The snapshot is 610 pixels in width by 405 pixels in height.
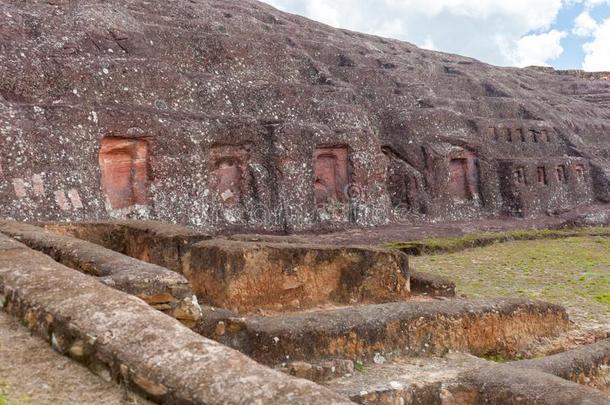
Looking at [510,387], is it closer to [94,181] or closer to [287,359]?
[287,359]

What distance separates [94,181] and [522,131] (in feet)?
89.9

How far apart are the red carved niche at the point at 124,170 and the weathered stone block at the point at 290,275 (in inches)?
404

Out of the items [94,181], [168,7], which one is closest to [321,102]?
[94,181]

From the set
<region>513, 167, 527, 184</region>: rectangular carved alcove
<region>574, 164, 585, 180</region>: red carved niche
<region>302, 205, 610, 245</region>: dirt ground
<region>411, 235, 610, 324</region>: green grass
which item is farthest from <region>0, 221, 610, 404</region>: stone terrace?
<region>574, 164, 585, 180</region>: red carved niche

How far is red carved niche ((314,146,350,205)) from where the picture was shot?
27.0m

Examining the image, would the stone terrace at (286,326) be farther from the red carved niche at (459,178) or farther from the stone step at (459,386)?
the red carved niche at (459,178)

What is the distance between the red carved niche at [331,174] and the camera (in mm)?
26969

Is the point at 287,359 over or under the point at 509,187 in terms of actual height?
under

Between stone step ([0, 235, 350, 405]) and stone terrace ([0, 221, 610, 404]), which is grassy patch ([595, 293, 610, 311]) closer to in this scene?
stone terrace ([0, 221, 610, 404])

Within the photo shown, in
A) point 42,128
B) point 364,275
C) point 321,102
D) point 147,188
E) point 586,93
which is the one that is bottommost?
point 364,275

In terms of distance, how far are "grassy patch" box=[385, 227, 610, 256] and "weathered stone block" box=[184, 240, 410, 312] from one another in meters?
10.1

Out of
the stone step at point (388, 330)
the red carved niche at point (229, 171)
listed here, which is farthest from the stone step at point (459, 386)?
the red carved niche at point (229, 171)

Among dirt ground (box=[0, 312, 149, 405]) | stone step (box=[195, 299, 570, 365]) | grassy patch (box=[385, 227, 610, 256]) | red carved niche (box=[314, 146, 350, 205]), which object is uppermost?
red carved niche (box=[314, 146, 350, 205])

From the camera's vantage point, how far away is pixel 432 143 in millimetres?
32938
